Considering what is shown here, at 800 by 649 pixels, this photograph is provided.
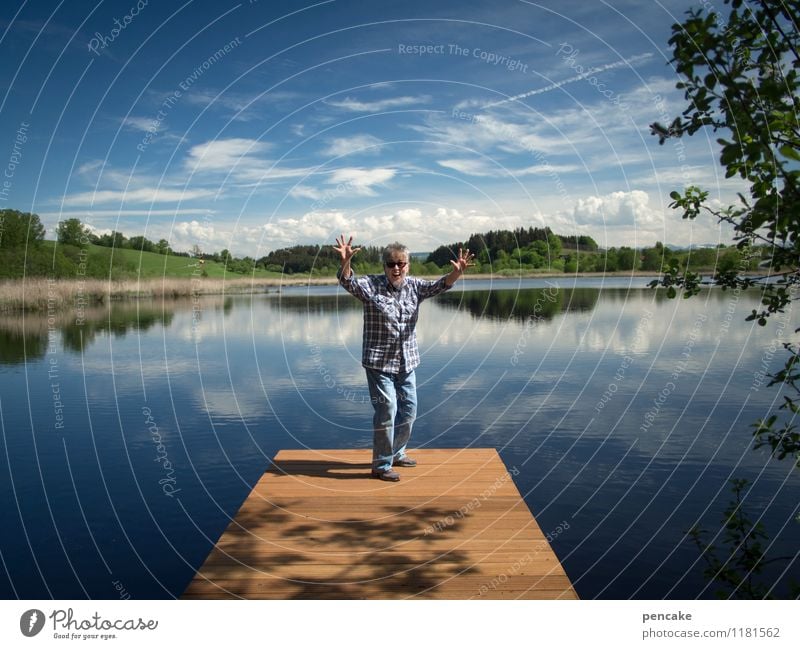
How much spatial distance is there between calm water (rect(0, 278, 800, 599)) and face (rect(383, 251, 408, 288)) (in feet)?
13.1

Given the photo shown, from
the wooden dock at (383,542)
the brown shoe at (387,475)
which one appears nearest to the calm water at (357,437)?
the wooden dock at (383,542)

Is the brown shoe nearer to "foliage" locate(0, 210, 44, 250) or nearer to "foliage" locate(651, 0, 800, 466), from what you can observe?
"foliage" locate(651, 0, 800, 466)

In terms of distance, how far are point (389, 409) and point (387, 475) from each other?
831 mm

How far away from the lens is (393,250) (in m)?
7.30

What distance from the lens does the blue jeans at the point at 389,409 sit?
7.33m

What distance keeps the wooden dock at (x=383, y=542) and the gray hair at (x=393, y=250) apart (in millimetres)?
2670

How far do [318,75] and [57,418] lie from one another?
→ 34.7 feet

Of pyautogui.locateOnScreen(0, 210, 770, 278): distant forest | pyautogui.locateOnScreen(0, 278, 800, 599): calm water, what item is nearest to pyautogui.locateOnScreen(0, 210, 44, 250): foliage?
pyautogui.locateOnScreen(0, 210, 770, 278): distant forest

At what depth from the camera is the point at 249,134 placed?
11406mm

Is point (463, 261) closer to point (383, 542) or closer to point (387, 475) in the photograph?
point (387, 475)

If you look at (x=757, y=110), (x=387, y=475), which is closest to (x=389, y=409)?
(x=387, y=475)

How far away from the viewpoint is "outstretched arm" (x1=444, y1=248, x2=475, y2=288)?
7.11 m

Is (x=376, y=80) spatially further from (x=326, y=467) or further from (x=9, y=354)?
(x=9, y=354)

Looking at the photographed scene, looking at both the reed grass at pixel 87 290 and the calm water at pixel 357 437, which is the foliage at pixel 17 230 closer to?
the reed grass at pixel 87 290
